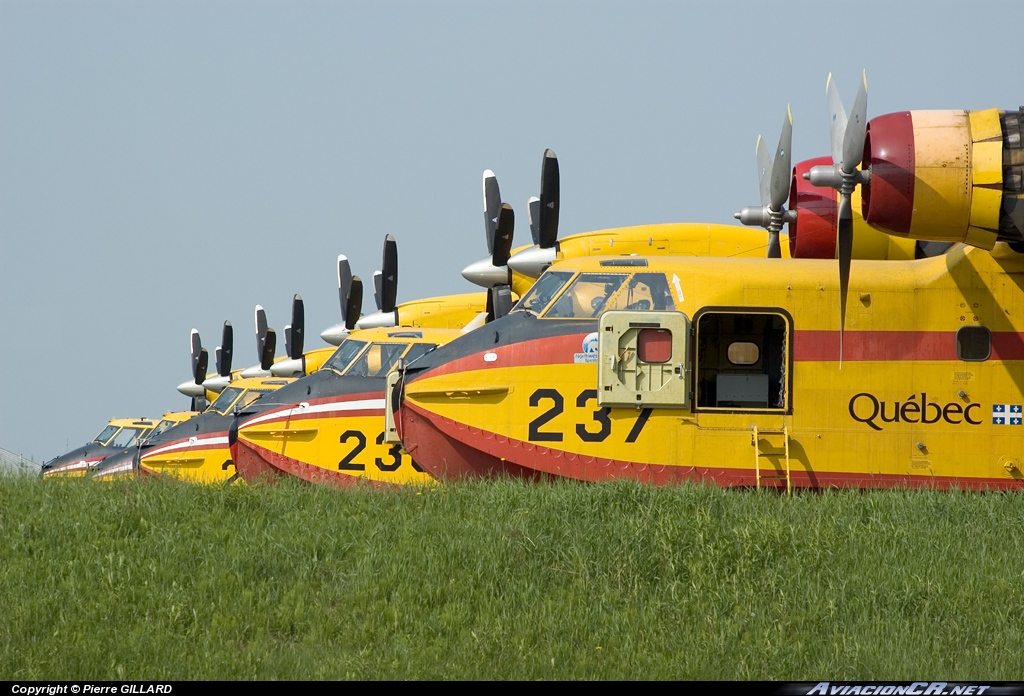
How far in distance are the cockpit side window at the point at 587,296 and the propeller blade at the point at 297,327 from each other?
21478 mm

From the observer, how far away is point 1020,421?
1329 cm

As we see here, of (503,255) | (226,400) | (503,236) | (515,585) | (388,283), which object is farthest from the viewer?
(388,283)

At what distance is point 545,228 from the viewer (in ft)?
66.3

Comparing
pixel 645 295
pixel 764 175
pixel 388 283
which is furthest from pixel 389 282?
pixel 645 295

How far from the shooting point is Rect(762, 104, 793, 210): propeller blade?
15.9 metres

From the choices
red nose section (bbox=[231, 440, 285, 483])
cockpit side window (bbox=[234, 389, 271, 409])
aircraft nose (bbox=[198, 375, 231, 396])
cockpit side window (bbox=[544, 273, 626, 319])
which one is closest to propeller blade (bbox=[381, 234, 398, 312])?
cockpit side window (bbox=[234, 389, 271, 409])

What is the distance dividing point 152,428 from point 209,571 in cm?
2565

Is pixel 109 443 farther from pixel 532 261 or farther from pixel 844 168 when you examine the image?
pixel 844 168

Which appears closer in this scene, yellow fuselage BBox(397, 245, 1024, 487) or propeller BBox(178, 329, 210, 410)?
yellow fuselage BBox(397, 245, 1024, 487)

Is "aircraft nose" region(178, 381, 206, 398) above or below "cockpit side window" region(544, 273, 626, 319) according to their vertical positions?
below

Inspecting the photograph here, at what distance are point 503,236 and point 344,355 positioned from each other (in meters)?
3.53

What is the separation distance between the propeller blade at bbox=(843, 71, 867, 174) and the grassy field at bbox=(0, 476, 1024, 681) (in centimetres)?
358

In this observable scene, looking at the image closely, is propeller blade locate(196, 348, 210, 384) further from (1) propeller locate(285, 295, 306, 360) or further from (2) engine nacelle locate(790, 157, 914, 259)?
(2) engine nacelle locate(790, 157, 914, 259)

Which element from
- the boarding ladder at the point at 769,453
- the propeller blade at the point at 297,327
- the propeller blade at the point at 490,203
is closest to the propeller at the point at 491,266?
the propeller blade at the point at 490,203
